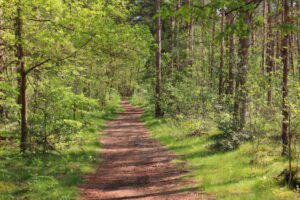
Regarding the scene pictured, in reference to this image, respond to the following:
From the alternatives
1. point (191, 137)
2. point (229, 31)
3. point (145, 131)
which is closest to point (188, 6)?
point (229, 31)

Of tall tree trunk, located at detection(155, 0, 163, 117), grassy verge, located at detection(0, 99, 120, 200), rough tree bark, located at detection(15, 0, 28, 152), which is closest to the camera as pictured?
grassy verge, located at detection(0, 99, 120, 200)

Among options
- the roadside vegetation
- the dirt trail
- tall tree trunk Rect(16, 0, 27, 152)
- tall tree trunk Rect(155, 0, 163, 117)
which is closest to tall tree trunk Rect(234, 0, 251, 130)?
the roadside vegetation

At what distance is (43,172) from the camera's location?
1024 centimetres

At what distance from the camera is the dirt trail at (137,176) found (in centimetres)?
897

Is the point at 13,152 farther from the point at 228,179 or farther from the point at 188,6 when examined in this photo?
the point at 188,6

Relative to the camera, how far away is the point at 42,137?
12.1 m

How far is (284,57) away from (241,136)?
4102 mm

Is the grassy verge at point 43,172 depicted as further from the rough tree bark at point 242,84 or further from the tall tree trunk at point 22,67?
the rough tree bark at point 242,84

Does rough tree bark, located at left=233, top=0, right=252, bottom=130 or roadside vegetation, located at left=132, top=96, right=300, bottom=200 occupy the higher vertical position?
rough tree bark, located at left=233, top=0, right=252, bottom=130

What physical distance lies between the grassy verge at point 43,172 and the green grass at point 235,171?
3.66 meters

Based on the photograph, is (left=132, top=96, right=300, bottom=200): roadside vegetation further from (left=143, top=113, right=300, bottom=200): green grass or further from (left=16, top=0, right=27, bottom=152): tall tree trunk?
Result: (left=16, top=0, right=27, bottom=152): tall tree trunk

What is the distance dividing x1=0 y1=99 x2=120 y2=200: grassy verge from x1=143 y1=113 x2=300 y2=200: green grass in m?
3.66

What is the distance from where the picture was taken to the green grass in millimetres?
8002

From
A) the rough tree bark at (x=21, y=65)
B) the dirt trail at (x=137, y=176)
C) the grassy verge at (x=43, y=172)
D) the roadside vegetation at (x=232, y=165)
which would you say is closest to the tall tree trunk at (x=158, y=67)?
the dirt trail at (x=137, y=176)
